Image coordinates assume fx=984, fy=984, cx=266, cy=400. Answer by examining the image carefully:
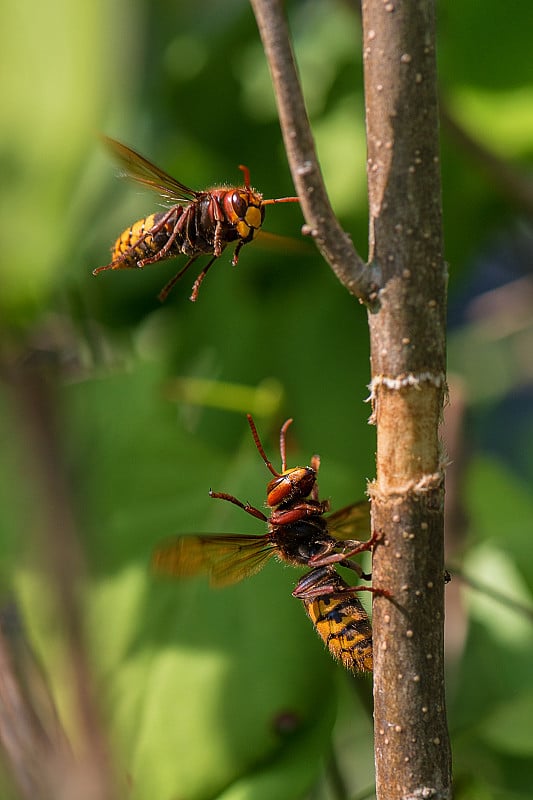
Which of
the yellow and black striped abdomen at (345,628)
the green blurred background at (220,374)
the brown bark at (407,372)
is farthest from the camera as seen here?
the yellow and black striped abdomen at (345,628)

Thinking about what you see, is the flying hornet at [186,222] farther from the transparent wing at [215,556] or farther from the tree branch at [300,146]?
the transparent wing at [215,556]

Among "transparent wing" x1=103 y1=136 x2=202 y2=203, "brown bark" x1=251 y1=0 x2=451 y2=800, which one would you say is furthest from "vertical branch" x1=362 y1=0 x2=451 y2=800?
"transparent wing" x1=103 y1=136 x2=202 y2=203

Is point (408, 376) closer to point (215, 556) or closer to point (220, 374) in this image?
point (215, 556)

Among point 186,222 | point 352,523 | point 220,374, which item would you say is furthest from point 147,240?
point 220,374

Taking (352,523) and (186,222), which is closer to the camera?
(186,222)

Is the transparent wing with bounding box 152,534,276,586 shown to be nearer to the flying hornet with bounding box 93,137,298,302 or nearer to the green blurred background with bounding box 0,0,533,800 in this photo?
the green blurred background with bounding box 0,0,533,800

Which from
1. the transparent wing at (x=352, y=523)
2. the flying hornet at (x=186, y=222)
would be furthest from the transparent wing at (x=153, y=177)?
the transparent wing at (x=352, y=523)
